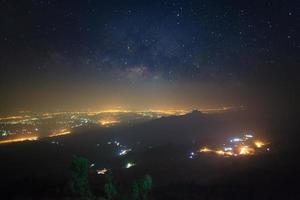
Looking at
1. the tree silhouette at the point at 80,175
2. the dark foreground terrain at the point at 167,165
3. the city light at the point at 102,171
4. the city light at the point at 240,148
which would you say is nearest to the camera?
the tree silhouette at the point at 80,175

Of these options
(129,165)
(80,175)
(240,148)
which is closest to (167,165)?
(129,165)

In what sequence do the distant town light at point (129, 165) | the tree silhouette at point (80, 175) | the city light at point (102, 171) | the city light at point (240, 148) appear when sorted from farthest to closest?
the city light at point (240, 148) → the distant town light at point (129, 165) → the city light at point (102, 171) → the tree silhouette at point (80, 175)

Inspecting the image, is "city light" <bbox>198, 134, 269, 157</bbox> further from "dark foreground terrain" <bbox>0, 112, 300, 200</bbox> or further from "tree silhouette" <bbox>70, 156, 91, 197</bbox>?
"tree silhouette" <bbox>70, 156, 91, 197</bbox>

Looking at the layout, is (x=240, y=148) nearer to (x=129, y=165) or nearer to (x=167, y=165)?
(x=167, y=165)

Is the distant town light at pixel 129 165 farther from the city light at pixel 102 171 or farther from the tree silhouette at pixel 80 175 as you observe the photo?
the tree silhouette at pixel 80 175

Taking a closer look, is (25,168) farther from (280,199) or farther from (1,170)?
(280,199)

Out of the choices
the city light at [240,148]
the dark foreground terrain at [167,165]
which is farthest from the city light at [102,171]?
the city light at [240,148]

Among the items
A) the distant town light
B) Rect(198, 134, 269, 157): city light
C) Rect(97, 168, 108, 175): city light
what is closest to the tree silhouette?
Rect(97, 168, 108, 175): city light

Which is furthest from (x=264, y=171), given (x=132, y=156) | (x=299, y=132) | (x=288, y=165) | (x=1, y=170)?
(x=1, y=170)
